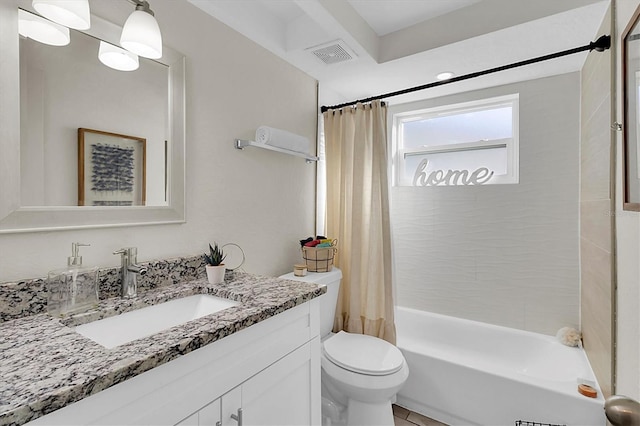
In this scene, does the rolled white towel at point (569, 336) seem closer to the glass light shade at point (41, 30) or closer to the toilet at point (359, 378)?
the toilet at point (359, 378)

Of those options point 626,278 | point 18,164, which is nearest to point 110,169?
point 18,164

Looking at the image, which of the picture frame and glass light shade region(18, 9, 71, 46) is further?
the picture frame

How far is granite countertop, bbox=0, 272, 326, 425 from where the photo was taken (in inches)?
21.5

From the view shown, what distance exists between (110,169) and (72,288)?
453mm

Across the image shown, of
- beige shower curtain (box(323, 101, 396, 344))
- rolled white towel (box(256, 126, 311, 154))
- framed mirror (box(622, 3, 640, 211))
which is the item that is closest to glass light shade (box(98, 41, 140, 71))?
rolled white towel (box(256, 126, 311, 154))

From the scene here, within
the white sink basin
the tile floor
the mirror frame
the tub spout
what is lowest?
the tile floor

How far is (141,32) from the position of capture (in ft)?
3.61

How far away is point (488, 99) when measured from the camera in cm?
237

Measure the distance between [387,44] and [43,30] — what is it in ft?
5.73

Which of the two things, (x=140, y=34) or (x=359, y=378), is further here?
(x=359, y=378)

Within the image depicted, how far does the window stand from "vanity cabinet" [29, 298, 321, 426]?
1.79 meters

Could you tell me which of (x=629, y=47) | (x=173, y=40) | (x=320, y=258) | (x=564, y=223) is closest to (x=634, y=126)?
(x=629, y=47)

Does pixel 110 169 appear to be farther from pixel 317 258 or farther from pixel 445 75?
pixel 445 75

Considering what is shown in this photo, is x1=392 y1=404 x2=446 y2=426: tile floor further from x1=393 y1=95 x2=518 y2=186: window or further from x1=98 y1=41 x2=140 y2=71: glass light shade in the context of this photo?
x1=98 y1=41 x2=140 y2=71: glass light shade
